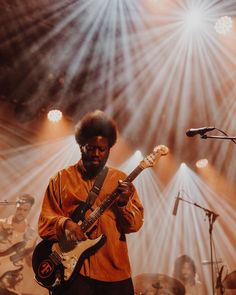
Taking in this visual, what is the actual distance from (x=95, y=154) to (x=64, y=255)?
85 centimetres

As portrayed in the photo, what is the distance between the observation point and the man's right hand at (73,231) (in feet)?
8.55

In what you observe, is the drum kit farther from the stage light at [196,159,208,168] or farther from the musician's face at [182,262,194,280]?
the stage light at [196,159,208,168]

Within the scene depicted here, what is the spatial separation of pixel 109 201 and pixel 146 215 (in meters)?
8.31

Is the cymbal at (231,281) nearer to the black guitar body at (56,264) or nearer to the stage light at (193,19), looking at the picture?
the black guitar body at (56,264)

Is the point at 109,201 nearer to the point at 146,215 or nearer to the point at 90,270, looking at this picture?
the point at 90,270

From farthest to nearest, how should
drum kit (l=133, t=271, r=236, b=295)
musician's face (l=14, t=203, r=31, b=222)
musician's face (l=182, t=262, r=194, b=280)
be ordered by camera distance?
musician's face (l=182, t=262, r=194, b=280) → musician's face (l=14, t=203, r=31, b=222) → drum kit (l=133, t=271, r=236, b=295)

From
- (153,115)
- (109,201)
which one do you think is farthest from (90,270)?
(153,115)

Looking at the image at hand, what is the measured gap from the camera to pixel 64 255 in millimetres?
2674

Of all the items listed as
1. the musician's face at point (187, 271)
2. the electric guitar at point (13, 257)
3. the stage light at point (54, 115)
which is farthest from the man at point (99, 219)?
the stage light at point (54, 115)

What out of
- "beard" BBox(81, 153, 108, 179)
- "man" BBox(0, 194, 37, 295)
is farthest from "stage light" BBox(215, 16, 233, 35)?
"beard" BBox(81, 153, 108, 179)

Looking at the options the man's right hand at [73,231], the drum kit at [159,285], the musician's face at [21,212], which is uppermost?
the musician's face at [21,212]

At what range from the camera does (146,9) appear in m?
7.60

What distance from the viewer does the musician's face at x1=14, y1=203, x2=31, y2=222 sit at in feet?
21.1

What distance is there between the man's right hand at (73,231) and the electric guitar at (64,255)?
0.23 feet
